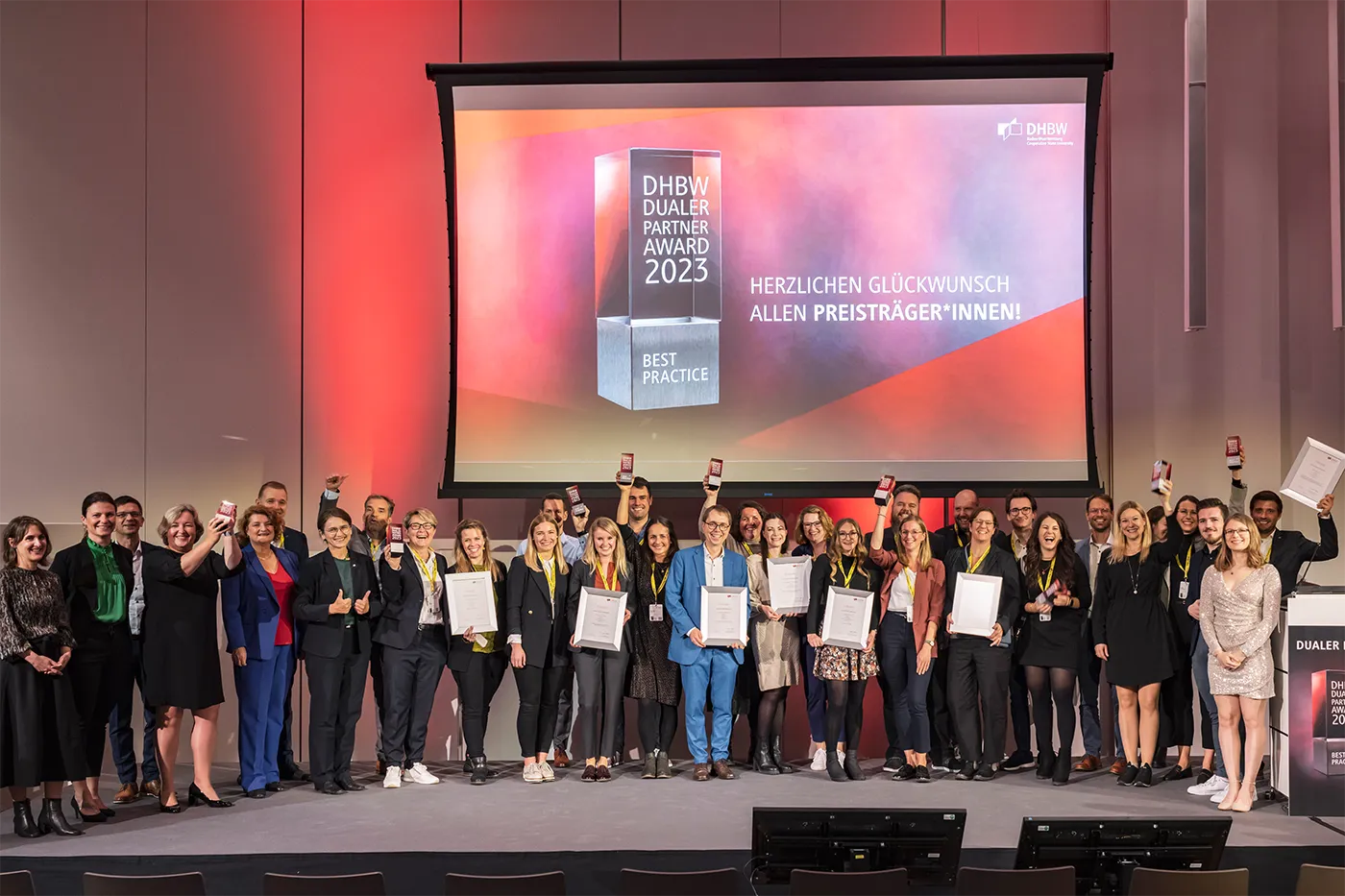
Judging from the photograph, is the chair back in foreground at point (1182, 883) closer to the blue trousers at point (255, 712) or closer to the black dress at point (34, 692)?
the blue trousers at point (255, 712)

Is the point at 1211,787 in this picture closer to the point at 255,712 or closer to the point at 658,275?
the point at 658,275

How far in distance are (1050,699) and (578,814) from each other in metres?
2.60

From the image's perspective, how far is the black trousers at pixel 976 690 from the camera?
19.9 ft

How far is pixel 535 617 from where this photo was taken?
6129 mm

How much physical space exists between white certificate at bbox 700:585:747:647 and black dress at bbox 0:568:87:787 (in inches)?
119

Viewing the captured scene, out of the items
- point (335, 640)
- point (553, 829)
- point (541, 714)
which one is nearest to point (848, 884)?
point (553, 829)

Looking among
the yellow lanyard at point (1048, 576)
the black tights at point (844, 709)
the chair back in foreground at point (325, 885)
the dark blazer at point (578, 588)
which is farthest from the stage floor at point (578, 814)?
the chair back in foreground at point (325, 885)

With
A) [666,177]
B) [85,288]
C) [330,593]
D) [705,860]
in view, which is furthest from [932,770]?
[85,288]

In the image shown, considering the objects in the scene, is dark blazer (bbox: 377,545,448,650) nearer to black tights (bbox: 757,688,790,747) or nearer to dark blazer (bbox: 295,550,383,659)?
dark blazer (bbox: 295,550,383,659)

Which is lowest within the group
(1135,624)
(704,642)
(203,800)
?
(203,800)

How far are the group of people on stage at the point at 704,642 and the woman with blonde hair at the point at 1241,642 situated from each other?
0.01 metres

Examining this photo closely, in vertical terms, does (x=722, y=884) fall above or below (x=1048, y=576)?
below

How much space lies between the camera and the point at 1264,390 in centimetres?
762

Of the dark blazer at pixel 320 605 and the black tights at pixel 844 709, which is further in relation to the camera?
the black tights at pixel 844 709
